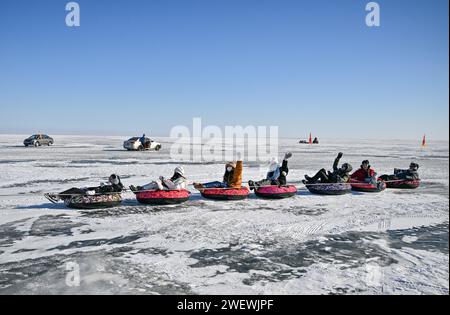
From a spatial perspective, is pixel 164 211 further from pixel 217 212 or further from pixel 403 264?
pixel 403 264

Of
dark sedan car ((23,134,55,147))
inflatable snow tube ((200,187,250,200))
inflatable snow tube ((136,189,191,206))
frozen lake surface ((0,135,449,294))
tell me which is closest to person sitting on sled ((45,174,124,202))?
frozen lake surface ((0,135,449,294))

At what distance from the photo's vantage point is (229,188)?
10617mm

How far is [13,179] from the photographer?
1381cm

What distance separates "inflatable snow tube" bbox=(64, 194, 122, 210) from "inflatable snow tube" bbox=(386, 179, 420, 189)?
10.2 metres

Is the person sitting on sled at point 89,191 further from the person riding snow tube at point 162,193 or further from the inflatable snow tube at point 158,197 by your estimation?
the inflatable snow tube at point 158,197

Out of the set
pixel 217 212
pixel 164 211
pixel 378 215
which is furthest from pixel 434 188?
pixel 164 211

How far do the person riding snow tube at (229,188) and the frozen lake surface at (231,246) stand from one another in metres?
0.35

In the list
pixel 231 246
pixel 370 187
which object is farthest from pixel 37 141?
pixel 231 246

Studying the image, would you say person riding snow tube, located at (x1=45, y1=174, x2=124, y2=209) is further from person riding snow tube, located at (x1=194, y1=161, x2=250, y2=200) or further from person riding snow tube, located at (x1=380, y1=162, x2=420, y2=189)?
person riding snow tube, located at (x1=380, y1=162, x2=420, y2=189)

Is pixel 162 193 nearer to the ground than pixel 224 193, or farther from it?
farther from it

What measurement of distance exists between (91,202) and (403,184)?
36.6ft

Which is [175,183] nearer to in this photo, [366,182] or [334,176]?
[334,176]

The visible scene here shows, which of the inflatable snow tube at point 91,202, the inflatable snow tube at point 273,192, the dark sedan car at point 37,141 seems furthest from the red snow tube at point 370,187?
the dark sedan car at point 37,141

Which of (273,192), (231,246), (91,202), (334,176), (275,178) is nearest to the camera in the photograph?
(231,246)
